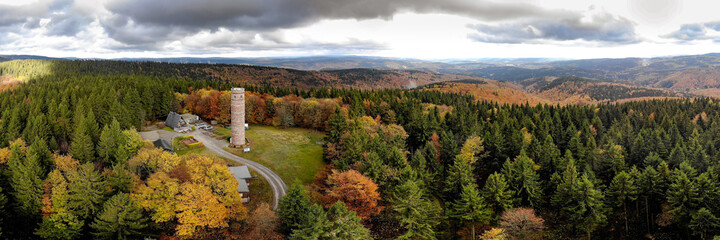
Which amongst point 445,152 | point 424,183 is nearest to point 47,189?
point 424,183

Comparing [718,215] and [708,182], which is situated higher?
[708,182]

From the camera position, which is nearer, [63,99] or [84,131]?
[84,131]

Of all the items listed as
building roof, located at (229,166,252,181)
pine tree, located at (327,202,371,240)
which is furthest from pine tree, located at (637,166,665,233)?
building roof, located at (229,166,252,181)

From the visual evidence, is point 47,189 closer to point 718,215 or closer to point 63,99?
point 63,99

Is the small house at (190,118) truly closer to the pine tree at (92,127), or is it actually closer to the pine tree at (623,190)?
the pine tree at (92,127)

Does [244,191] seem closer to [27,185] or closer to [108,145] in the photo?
[108,145]

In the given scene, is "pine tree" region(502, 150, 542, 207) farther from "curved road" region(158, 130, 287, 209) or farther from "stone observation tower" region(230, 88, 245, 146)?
"stone observation tower" region(230, 88, 245, 146)
